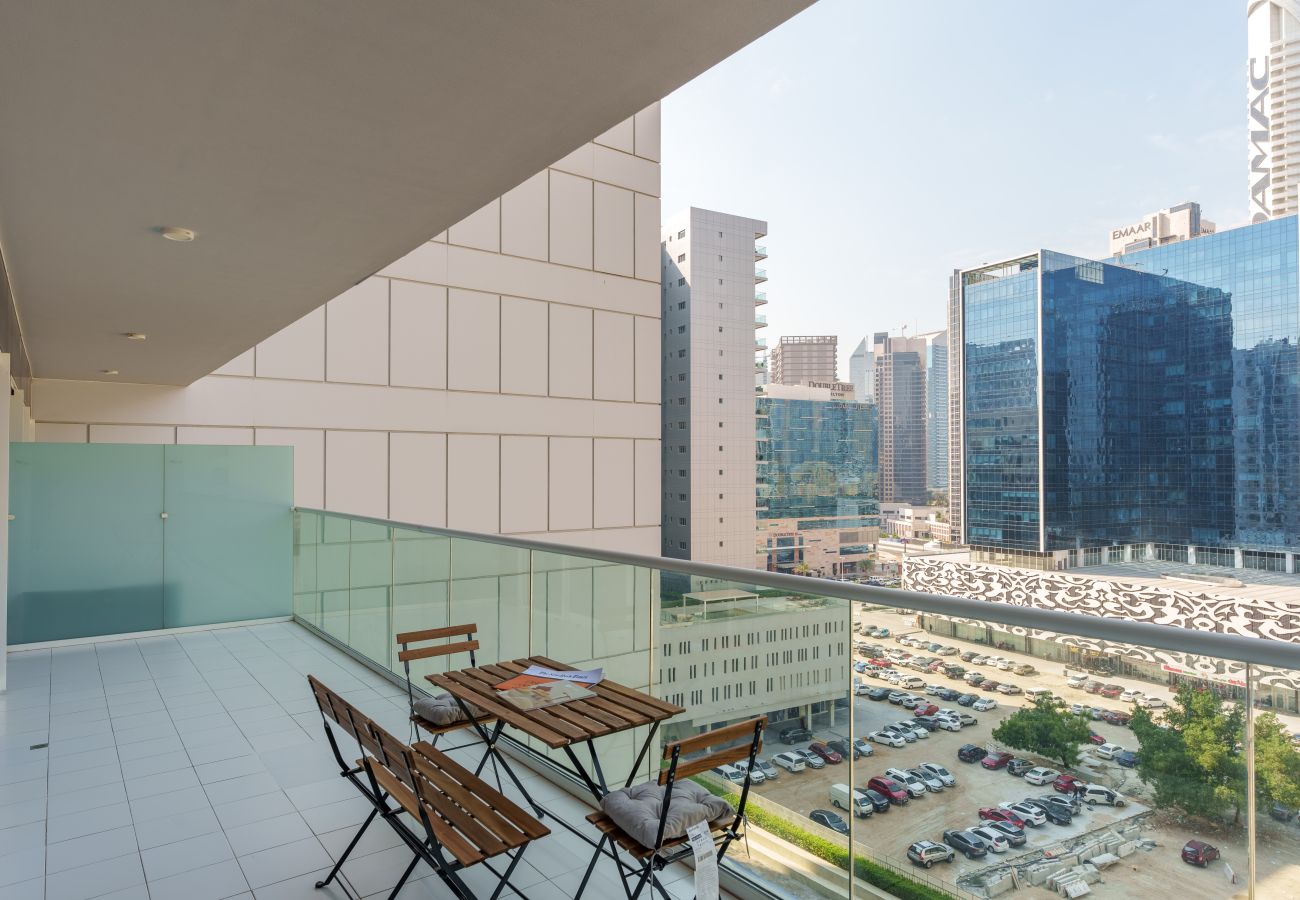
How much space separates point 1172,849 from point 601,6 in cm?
211

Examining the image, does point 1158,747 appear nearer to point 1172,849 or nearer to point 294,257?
point 1172,849

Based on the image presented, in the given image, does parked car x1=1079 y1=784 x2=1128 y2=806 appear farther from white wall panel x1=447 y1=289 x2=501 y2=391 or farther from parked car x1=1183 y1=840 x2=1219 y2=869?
white wall panel x1=447 y1=289 x2=501 y2=391

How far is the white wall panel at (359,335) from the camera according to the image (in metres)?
10.6

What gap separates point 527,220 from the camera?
12984mm

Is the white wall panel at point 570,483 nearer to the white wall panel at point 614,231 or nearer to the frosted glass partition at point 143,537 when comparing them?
the white wall panel at point 614,231

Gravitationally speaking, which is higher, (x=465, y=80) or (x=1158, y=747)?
(x=465, y=80)

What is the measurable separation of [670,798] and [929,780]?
79 cm

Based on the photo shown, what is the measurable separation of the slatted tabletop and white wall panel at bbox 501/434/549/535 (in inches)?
365

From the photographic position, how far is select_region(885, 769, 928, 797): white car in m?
2.04

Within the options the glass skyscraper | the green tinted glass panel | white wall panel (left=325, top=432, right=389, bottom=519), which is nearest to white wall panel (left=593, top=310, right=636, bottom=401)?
white wall panel (left=325, top=432, right=389, bottom=519)

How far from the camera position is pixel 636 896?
7.57 ft

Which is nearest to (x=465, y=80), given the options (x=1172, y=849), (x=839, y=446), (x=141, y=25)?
(x=141, y=25)

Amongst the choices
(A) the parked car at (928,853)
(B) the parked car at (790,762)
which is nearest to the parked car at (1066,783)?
(A) the parked car at (928,853)

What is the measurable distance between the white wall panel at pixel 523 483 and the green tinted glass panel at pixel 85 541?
17.5 ft
